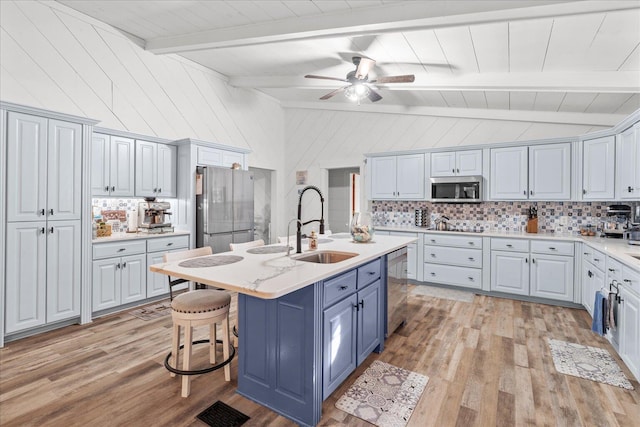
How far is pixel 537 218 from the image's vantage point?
14.8 ft

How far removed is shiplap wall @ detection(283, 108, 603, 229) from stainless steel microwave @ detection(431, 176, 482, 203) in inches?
23.7

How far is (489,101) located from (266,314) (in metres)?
4.20

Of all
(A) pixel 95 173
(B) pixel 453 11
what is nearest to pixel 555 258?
(B) pixel 453 11

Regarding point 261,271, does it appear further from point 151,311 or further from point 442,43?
point 442,43

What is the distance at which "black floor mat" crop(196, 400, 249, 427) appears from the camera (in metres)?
1.87

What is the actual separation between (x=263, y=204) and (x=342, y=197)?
5.82ft

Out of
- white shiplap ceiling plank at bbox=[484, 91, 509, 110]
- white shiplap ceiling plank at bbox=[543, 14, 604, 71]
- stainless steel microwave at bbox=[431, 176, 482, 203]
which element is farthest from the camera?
stainless steel microwave at bbox=[431, 176, 482, 203]

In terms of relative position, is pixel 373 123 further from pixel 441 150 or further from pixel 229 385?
pixel 229 385

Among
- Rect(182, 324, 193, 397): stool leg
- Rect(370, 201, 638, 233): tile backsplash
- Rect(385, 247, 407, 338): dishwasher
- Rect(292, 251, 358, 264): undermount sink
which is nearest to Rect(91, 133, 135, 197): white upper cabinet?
Rect(182, 324, 193, 397): stool leg

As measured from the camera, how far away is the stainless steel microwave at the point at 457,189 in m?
4.65

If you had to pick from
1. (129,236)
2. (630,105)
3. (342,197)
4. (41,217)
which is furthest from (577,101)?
(41,217)

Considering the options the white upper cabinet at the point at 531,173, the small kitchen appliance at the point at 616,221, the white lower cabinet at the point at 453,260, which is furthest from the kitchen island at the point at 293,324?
the small kitchen appliance at the point at 616,221

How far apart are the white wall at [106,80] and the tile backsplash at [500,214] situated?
3.03m

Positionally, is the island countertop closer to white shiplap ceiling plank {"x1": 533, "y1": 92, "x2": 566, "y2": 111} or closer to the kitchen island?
the kitchen island
